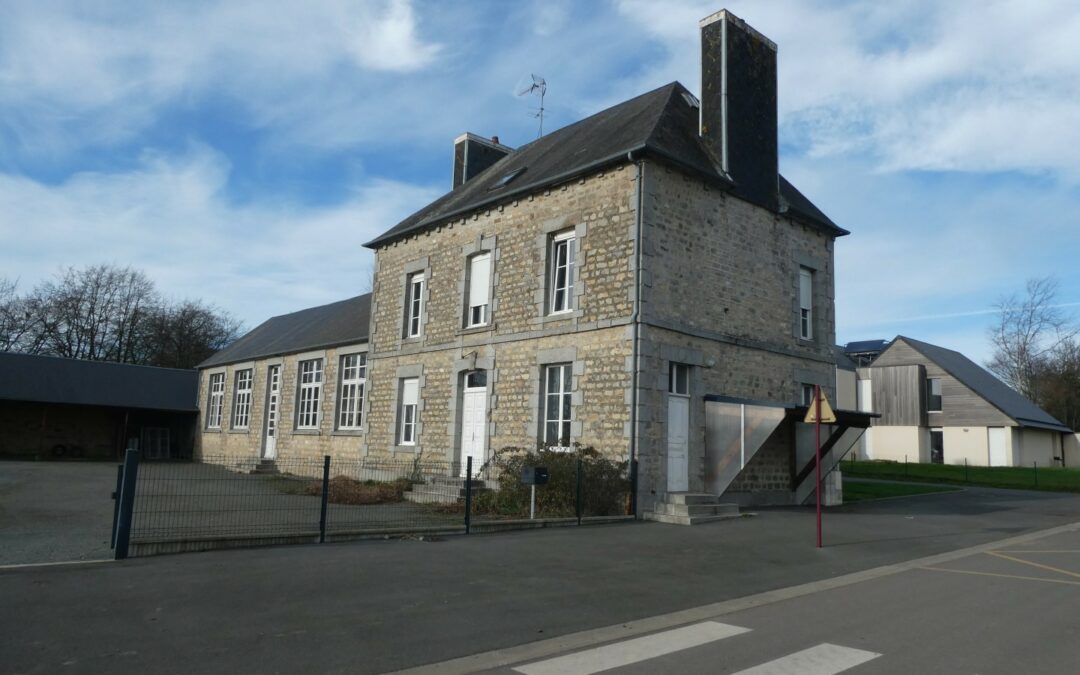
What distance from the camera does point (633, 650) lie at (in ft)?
16.7

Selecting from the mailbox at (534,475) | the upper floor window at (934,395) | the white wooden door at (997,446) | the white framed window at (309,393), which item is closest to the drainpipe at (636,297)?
the mailbox at (534,475)

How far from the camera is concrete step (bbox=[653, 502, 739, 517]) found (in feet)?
41.0

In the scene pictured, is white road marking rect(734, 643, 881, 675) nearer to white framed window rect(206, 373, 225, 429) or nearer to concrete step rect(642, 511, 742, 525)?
concrete step rect(642, 511, 742, 525)

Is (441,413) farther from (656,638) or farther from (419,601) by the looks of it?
(656,638)

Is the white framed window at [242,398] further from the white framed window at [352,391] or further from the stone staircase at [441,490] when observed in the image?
the stone staircase at [441,490]

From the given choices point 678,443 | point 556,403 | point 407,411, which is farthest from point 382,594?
point 407,411

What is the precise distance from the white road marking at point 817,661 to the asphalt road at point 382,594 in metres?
1.41

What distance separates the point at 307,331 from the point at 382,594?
72.0 ft

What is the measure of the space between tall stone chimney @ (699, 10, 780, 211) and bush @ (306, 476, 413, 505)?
30.1ft

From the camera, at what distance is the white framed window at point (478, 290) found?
1716cm

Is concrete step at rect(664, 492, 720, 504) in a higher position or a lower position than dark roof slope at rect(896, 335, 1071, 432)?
lower

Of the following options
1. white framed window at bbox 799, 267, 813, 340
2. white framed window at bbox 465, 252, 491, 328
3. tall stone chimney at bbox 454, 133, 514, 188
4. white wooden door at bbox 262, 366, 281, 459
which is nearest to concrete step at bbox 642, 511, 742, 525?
white framed window at bbox 799, 267, 813, 340

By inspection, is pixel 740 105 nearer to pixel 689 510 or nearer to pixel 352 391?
pixel 689 510

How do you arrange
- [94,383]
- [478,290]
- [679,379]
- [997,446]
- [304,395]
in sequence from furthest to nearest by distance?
1. [997,446]
2. [94,383]
3. [304,395]
4. [478,290]
5. [679,379]
